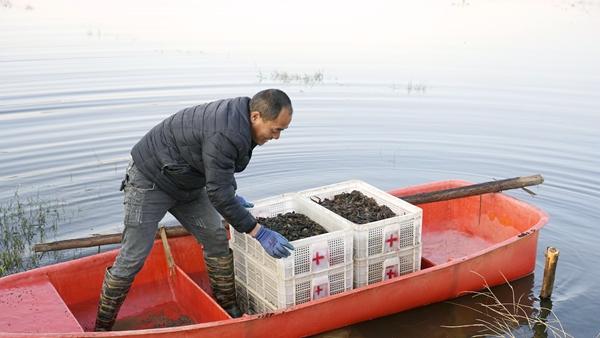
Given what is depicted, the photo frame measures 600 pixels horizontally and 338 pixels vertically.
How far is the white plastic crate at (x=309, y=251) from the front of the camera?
200 inches

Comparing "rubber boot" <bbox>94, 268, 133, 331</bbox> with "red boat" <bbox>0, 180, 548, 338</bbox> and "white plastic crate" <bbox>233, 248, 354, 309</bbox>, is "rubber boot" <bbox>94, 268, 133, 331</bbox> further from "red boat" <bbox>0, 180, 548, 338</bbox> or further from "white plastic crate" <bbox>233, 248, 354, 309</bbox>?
"white plastic crate" <bbox>233, 248, 354, 309</bbox>

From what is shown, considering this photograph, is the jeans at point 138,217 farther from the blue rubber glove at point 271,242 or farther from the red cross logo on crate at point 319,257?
the red cross logo on crate at point 319,257

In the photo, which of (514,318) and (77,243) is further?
(514,318)

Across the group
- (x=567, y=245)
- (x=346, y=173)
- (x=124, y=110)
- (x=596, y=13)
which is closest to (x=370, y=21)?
(x=596, y=13)

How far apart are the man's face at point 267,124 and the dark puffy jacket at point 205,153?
0.06 meters

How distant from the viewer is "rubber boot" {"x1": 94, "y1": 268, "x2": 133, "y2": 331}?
4.99 metres

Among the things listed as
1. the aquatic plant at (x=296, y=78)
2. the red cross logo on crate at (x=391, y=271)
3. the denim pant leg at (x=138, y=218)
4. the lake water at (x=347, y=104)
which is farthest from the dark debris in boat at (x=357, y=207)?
the aquatic plant at (x=296, y=78)

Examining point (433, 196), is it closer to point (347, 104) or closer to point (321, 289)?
point (321, 289)

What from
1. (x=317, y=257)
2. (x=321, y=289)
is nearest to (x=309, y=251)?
(x=317, y=257)

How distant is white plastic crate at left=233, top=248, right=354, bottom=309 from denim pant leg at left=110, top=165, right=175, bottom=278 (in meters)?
0.99

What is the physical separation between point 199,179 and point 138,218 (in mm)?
542

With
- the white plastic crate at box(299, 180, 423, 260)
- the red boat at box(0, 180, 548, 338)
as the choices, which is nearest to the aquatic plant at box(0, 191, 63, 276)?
the red boat at box(0, 180, 548, 338)

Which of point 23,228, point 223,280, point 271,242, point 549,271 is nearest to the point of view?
point 271,242

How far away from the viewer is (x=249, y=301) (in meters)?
5.74
